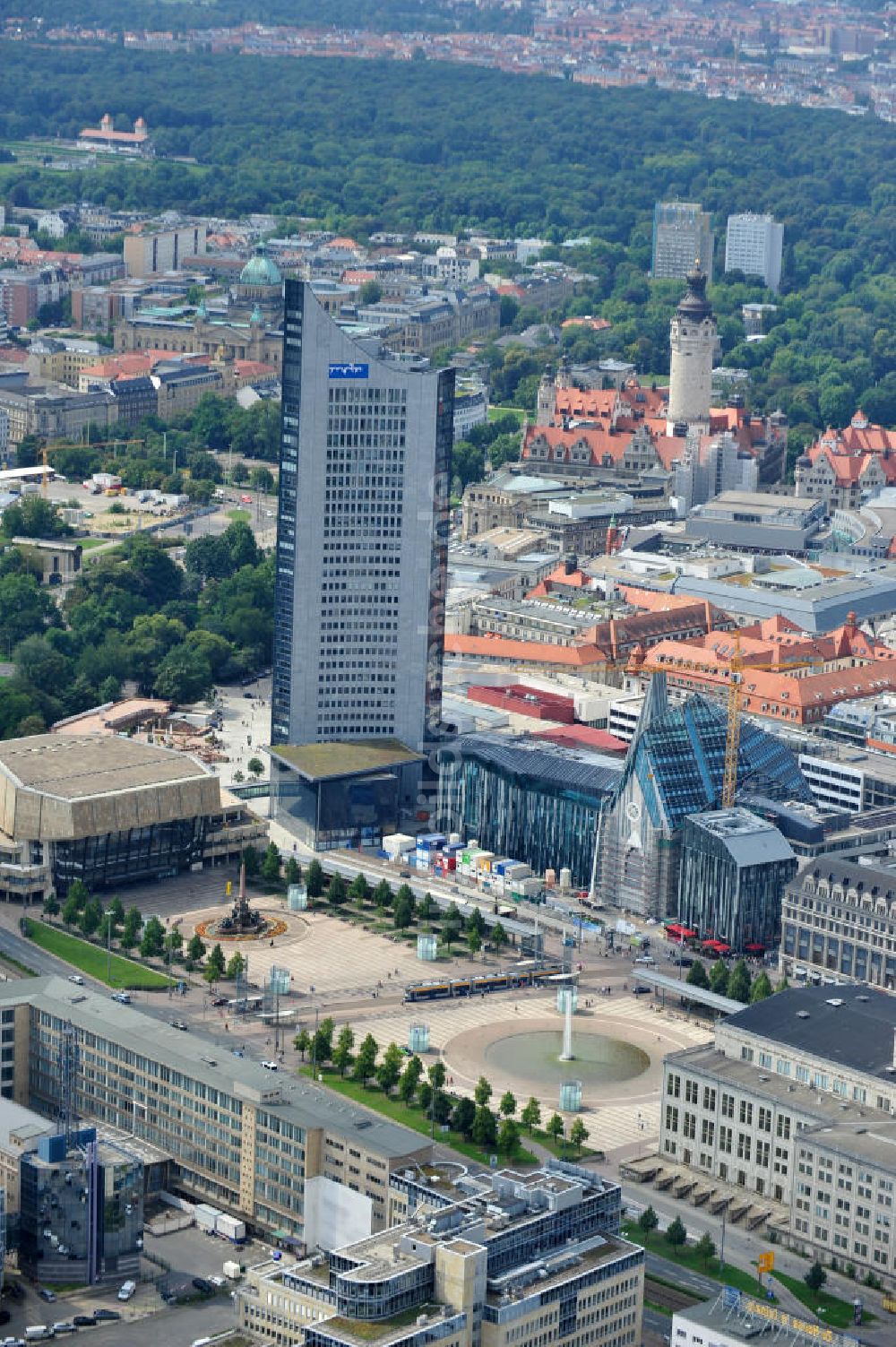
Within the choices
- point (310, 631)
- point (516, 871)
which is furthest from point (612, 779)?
point (310, 631)

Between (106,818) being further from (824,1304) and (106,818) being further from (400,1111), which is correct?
(824,1304)

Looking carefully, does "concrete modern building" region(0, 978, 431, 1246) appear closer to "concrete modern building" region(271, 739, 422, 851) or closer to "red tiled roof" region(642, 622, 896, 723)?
"concrete modern building" region(271, 739, 422, 851)

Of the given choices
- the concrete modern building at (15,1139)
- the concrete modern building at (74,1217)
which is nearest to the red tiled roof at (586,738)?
the concrete modern building at (15,1139)

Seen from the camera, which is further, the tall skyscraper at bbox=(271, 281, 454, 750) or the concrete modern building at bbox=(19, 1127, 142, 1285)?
the tall skyscraper at bbox=(271, 281, 454, 750)

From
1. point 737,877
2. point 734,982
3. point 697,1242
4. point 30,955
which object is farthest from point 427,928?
point 697,1242

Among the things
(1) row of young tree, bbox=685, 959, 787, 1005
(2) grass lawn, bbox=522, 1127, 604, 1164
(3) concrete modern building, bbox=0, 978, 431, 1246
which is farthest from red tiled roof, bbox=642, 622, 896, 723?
(3) concrete modern building, bbox=0, 978, 431, 1246
